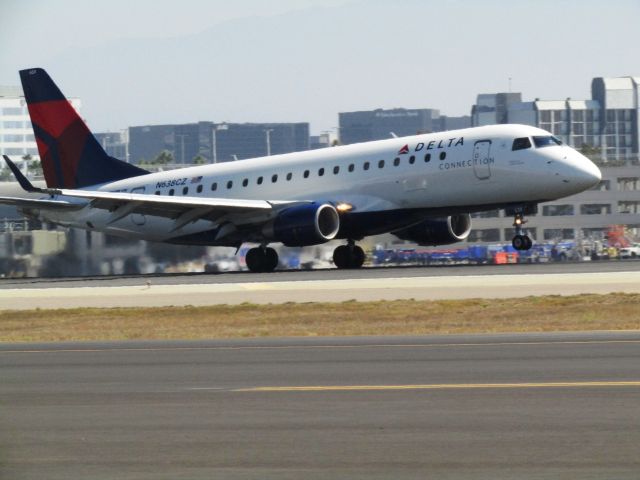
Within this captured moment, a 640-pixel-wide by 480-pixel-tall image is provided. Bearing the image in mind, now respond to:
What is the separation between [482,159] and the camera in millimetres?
38594

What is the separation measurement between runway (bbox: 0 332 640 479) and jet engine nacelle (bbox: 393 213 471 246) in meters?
24.2

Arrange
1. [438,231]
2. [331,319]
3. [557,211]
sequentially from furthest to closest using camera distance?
[557,211] → [438,231] → [331,319]

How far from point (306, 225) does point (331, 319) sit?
13.7 meters

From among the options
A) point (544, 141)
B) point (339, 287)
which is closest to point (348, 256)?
point (544, 141)

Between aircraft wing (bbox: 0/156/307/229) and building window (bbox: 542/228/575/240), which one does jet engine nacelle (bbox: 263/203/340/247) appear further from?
building window (bbox: 542/228/575/240)

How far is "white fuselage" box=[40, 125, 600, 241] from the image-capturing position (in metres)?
38.3

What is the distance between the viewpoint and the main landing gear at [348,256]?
43.8 m

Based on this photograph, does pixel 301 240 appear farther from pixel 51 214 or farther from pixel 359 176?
pixel 51 214

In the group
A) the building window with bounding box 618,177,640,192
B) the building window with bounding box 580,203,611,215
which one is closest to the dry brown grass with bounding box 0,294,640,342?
the building window with bounding box 618,177,640,192

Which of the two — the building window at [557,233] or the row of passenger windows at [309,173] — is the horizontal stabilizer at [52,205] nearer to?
the row of passenger windows at [309,173]

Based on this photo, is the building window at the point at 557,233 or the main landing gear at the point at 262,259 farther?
the building window at the point at 557,233

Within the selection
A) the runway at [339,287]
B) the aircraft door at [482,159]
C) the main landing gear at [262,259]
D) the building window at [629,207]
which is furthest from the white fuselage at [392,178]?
the building window at [629,207]

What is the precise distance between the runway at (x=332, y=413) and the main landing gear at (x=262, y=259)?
76.9 ft

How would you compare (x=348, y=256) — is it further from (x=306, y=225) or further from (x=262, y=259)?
(x=306, y=225)
